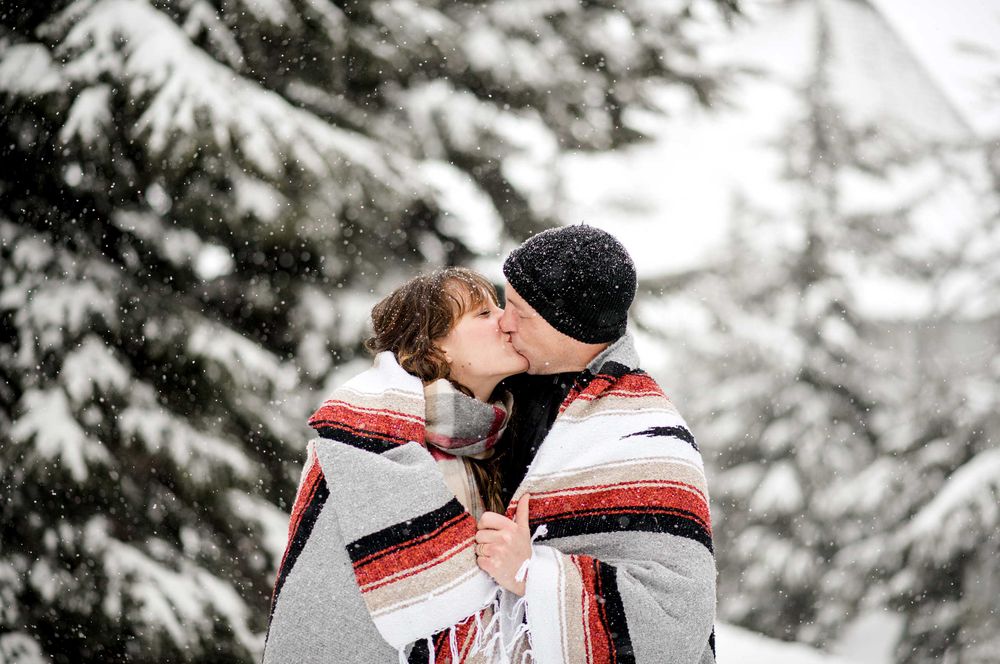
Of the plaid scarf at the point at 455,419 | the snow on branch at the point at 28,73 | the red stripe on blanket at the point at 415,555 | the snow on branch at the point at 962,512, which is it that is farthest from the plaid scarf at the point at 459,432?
the snow on branch at the point at 962,512

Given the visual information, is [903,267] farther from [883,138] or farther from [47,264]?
[47,264]

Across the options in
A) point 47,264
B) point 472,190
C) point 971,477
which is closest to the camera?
point 47,264

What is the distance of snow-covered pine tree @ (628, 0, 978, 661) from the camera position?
9758mm

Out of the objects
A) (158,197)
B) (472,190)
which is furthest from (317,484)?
(472,190)

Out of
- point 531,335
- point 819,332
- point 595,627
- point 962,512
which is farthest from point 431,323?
point 819,332

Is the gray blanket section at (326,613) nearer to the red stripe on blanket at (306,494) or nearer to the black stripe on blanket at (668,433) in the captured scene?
the red stripe on blanket at (306,494)

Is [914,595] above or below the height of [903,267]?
below

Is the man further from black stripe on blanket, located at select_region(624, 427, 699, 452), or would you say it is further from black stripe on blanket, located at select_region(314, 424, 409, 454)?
black stripe on blanket, located at select_region(314, 424, 409, 454)

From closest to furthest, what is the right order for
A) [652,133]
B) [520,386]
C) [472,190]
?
[520,386]
[472,190]
[652,133]

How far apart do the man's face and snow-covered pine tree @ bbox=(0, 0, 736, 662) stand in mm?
2799

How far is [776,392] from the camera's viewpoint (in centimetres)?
1002

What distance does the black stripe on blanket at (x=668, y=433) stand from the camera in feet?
6.53

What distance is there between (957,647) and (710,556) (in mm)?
7997

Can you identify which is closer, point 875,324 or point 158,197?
point 158,197
